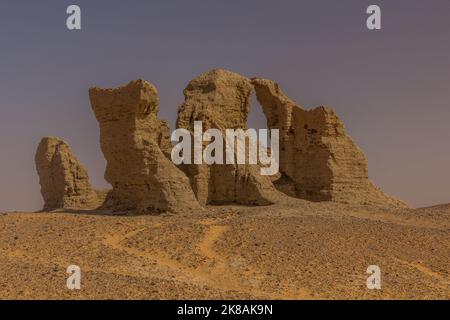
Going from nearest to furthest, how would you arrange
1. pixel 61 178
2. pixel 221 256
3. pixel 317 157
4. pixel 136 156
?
pixel 221 256, pixel 136 156, pixel 61 178, pixel 317 157

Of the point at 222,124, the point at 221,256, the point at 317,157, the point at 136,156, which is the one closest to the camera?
the point at 221,256

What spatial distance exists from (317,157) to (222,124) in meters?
5.64

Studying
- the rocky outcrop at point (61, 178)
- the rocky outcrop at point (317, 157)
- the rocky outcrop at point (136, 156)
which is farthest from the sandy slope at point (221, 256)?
the rocky outcrop at point (61, 178)

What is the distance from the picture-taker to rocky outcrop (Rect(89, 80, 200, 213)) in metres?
19.7

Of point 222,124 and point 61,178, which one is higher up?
point 222,124

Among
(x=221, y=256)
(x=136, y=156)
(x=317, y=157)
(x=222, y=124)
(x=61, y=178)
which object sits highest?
(x=222, y=124)

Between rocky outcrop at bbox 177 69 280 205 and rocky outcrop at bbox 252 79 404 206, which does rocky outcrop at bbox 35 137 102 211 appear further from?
rocky outcrop at bbox 252 79 404 206

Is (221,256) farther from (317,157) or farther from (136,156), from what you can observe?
(317,157)

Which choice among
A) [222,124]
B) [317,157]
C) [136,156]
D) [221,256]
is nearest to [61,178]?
[136,156]

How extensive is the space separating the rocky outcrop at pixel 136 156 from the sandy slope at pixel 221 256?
54.6 inches

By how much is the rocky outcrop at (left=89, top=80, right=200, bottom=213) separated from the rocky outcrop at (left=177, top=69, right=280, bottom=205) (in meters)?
2.81

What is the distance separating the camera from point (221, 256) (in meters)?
13.8
